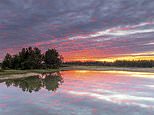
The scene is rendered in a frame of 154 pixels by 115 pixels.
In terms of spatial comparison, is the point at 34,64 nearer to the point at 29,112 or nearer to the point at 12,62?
the point at 12,62

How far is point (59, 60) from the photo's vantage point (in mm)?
145375

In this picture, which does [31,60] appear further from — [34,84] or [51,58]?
[34,84]

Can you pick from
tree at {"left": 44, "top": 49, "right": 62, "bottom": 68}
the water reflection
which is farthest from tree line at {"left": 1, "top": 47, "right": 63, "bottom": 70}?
the water reflection

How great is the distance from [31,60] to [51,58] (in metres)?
21.6

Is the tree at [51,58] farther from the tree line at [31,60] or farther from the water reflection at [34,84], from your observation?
the water reflection at [34,84]

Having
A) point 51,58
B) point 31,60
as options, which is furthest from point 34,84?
point 51,58

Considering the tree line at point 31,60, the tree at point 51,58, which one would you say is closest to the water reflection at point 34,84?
the tree line at point 31,60

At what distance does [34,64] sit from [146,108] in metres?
103

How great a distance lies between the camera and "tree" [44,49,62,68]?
453 ft

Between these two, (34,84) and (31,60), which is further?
(31,60)

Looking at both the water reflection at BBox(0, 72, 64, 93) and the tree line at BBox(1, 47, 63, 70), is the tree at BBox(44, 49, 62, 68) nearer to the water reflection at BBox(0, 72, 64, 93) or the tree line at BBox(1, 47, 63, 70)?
the tree line at BBox(1, 47, 63, 70)

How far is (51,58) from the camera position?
138 m

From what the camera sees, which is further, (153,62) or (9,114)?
(153,62)

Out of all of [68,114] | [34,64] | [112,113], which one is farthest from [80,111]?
[34,64]
